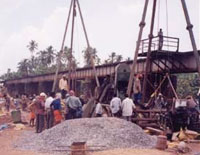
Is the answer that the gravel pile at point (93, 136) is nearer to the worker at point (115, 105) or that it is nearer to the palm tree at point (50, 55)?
the worker at point (115, 105)

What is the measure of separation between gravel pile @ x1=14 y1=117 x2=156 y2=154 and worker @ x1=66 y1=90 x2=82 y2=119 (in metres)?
2.09

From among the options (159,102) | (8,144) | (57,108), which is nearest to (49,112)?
(57,108)

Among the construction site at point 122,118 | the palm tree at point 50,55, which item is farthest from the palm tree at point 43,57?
the construction site at point 122,118

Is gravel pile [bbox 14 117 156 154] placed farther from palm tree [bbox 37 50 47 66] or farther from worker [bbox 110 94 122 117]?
palm tree [bbox 37 50 47 66]

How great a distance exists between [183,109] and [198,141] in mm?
1558

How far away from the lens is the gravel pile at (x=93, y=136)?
1132 cm

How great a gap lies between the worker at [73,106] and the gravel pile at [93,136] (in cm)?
209

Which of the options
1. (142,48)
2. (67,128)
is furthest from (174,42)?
(67,128)

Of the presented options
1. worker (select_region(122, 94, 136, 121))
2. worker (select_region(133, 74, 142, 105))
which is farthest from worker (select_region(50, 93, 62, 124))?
worker (select_region(133, 74, 142, 105))

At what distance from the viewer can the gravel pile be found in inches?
446

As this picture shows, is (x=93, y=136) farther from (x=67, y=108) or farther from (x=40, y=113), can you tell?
(x=40, y=113)

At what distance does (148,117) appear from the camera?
16328mm

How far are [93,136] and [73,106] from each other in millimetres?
3509

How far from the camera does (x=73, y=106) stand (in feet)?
49.2
